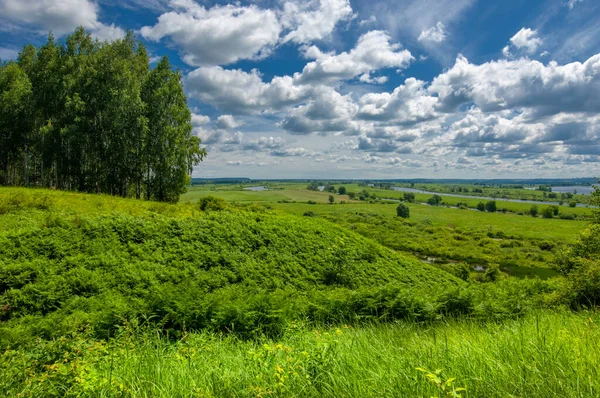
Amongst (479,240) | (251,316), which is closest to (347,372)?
(251,316)

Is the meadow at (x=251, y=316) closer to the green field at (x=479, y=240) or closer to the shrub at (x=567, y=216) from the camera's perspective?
the green field at (x=479, y=240)

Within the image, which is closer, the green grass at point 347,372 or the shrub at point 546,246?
the green grass at point 347,372

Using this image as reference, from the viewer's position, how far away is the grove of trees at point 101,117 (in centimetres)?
3060

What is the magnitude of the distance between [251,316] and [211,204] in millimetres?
12967

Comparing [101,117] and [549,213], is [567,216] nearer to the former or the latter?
[549,213]

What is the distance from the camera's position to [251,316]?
6918 millimetres

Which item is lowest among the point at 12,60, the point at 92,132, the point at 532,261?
the point at 532,261

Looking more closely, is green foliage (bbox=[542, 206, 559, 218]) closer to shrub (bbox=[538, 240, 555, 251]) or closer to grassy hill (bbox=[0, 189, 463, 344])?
shrub (bbox=[538, 240, 555, 251])

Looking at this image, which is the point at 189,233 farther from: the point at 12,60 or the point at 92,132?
the point at 12,60

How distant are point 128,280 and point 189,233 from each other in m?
3.81

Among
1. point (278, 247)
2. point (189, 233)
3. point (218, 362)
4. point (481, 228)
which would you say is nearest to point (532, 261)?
point (481, 228)

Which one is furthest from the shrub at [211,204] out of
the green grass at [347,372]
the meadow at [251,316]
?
the green grass at [347,372]

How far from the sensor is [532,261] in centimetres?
5762

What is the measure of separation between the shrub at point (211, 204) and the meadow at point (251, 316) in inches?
5.4
